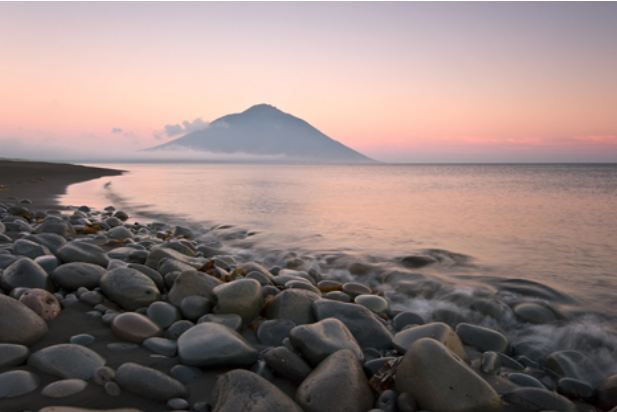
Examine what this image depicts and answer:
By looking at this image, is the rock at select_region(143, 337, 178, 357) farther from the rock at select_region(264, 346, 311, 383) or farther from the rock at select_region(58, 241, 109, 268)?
the rock at select_region(58, 241, 109, 268)

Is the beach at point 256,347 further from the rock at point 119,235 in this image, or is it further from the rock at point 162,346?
the rock at point 119,235

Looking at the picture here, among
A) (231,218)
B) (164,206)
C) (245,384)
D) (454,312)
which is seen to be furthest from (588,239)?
(164,206)

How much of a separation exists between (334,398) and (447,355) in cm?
84

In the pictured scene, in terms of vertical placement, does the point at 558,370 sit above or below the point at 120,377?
below

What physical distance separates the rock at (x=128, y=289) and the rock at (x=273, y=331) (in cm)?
118

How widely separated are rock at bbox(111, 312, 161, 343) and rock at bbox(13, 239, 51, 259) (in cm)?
245

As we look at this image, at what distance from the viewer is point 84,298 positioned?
407 centimetres

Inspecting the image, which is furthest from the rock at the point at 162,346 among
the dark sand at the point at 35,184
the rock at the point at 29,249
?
the dark sand at the point at 35,184

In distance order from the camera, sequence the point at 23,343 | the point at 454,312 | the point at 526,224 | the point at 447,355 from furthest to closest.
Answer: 1. the point at 526,224
2. the point at 454,312
3. the point at 23,343
4. the point at 447,355

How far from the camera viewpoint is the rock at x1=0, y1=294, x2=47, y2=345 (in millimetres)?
3070

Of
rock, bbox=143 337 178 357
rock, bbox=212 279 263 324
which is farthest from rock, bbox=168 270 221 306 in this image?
rock, bbox=143 337 178 357

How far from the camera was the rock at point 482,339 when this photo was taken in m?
4.10

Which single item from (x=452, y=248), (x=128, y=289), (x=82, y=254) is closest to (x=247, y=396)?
(x=128, y=289)

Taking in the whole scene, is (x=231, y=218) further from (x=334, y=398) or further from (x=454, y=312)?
(x=334, y=398)
